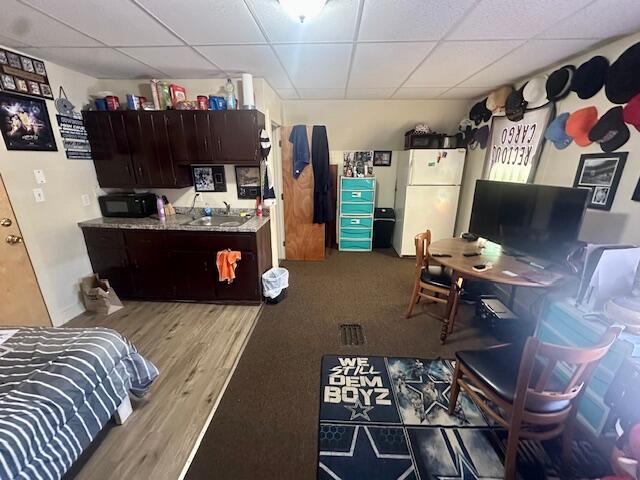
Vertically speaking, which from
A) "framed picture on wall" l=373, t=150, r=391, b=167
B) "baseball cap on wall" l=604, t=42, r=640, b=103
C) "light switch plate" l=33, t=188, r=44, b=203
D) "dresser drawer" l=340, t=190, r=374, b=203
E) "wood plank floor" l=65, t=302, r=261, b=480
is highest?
"baseball cap on wall" l=604, t=42, r=640, b=103

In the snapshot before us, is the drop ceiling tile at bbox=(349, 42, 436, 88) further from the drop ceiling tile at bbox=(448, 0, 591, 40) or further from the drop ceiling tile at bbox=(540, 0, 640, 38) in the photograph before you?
the drop ceiling tile at bbox=(540, 0, 640, 38)

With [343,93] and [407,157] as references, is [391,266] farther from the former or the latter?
[343,93]

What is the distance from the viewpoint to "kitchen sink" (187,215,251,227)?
2.75 m

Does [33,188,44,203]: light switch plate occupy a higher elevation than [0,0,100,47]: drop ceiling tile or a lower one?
lower

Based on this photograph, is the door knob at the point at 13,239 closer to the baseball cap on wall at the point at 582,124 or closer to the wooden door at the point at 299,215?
the wooden door at the point at 299,215

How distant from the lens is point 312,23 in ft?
5.45

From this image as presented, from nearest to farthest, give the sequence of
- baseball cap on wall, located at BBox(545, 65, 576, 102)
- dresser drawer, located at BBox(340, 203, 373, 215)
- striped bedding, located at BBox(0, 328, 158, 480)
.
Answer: striped bedding, located at BBox(0, 328, 158, 480) → baseball cap on wall, located at BBox(545, 65, 576, 102) → dresser drawer, located at BBox(340, 203, 373, 215)

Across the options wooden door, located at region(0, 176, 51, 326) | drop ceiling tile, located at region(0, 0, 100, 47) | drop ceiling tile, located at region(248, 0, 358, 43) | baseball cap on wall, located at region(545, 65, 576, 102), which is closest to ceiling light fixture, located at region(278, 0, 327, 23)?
drop ceiling tile, located at region(248, 0, 358, 43)

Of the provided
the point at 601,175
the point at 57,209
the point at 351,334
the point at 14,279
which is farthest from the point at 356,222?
the point at 14,279

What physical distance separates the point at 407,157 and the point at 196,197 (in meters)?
3.04

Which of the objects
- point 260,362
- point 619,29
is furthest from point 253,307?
point 619,29

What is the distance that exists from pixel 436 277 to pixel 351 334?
1.02 meters

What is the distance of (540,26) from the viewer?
167 centimetres

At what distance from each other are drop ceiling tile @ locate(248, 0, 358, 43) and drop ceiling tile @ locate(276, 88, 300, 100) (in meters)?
1.57
